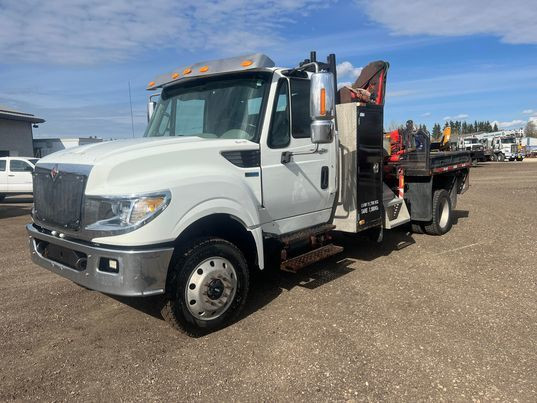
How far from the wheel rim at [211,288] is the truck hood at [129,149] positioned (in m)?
1.07

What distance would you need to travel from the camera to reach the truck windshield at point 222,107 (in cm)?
452

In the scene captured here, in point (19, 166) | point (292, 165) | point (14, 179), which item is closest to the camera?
point (292, 165)

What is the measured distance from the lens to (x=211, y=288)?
4062 millimetres

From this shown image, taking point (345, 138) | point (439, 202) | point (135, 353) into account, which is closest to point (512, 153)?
point (439, 202)

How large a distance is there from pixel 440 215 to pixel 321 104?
502cm

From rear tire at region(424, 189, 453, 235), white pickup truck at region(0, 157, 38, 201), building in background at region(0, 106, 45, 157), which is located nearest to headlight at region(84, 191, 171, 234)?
rear tire at region(424, 189, 453, 235)

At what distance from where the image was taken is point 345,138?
18.9 ft

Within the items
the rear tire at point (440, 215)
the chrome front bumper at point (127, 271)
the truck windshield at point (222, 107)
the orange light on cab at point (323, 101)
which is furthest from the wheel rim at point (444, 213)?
the chrome front bumper at point (127, 271)

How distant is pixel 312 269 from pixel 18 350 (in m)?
3.63

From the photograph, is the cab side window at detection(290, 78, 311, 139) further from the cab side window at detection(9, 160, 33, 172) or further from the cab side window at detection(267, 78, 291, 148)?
the cab side window at detection(9, 160, 33, 172)

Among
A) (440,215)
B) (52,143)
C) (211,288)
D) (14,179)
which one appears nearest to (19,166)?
(14,179)

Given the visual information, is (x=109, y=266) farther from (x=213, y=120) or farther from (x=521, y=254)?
(x=521, y=254)

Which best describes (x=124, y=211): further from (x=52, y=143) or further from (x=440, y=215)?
(x=52, y=143)

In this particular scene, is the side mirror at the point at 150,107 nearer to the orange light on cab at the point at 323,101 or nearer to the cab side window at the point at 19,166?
the orange light on cab at the point at 323,101
